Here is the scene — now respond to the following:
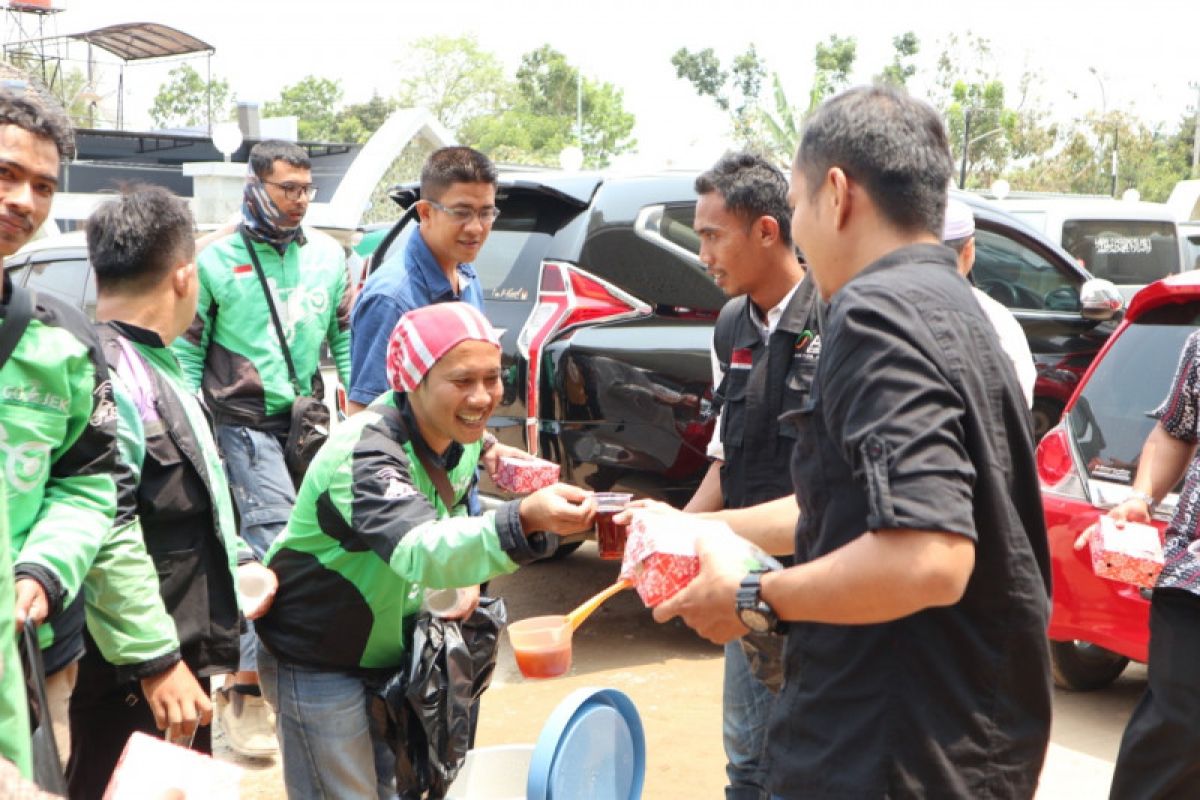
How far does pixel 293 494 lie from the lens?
4828 mm

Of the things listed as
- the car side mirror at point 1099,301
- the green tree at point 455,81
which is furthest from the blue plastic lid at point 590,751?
the green tree at point 455,81

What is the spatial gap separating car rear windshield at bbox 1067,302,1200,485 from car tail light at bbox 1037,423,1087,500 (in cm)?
5

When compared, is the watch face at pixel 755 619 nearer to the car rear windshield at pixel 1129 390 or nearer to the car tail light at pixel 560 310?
the car rear windshield at pixel 1129 390

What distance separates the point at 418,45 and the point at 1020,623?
75.1 meters

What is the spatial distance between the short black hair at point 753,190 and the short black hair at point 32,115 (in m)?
1.67

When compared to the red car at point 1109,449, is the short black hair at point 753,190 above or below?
above

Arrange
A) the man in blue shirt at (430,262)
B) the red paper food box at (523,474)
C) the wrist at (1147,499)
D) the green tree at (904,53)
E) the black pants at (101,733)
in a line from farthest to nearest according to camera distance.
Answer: the green tree at (904,53) → the man in blue shirt at (430,262) → the red paper food box at (523,474) → the wrist at (1147,499) → the black pants at (101,733)

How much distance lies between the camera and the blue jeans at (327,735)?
9.89 ft

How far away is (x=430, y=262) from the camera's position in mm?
4477

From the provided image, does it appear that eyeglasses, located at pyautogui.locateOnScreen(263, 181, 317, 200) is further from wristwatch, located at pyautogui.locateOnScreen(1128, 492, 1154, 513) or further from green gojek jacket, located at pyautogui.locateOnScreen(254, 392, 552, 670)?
wristwatch, located at pyautogui.locateOnScreen(1128, 492, 1154, 513)

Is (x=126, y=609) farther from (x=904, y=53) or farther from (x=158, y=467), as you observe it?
(x=904, y=53)

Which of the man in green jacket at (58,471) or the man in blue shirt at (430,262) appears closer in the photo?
the man in green jacket at (58,471)

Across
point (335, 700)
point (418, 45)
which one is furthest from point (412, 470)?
point (418, 45)

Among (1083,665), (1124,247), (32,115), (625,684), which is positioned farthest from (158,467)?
(1124,247)
